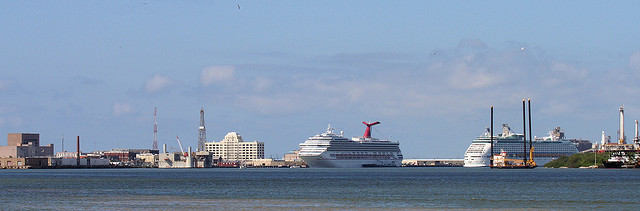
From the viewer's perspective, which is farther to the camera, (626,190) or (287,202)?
(626,190)

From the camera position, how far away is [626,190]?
7281 cm

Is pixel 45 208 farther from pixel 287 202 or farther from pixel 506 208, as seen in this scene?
pixel 506 208

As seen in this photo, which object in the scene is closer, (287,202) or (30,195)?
(287,202)

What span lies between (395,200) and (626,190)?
2240cm

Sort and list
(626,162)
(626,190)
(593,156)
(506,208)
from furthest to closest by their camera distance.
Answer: (593,156) < (626,162) < (626,190) < (506,208)

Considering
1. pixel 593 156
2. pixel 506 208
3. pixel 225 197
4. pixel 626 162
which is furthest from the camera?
pixel 593 156

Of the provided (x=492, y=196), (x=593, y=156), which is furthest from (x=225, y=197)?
(x=593, y=156)

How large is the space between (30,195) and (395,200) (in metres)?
26.1

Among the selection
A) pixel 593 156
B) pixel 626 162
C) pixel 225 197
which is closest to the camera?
pixel 225 197

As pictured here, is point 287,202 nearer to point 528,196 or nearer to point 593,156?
point 528,196

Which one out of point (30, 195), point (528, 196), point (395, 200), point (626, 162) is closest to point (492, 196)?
point (528, 196)

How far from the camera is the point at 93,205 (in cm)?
5494

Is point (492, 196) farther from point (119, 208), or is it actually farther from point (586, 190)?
point (119, 208)

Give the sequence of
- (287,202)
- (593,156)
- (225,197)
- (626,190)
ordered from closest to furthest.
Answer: (287,202)
(225,197)
(626,190)
(593,156)
